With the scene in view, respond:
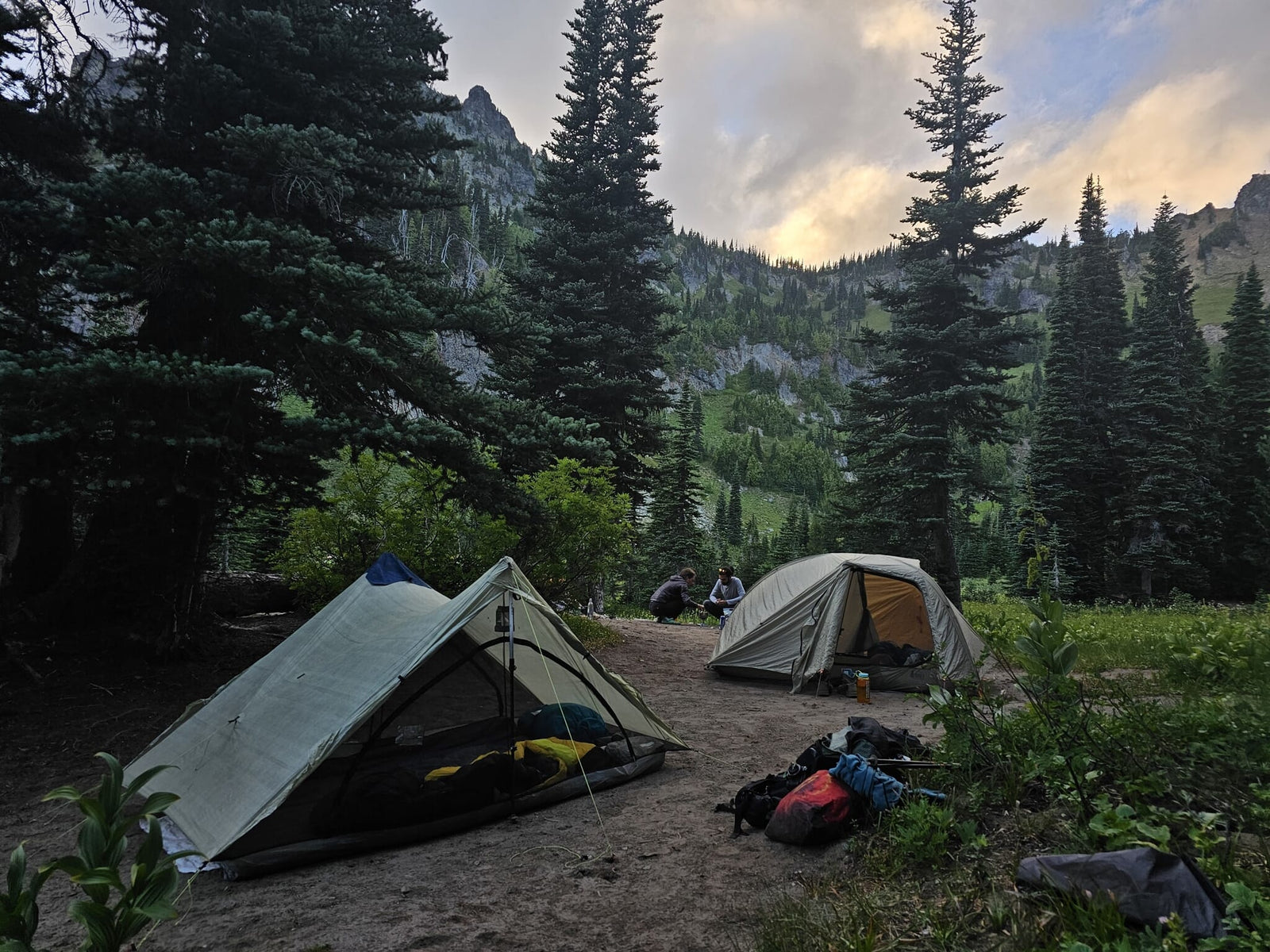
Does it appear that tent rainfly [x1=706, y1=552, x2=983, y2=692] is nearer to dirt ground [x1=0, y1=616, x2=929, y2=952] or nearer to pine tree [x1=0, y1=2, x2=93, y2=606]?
dirt ground [x1=0, y1=616, x2=929, y2=952]

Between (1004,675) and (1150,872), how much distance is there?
856 cm

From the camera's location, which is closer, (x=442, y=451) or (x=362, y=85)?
A: (x=442, y=451)

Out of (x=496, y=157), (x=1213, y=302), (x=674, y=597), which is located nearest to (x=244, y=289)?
(x=674, y=597)

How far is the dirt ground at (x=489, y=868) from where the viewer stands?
338cm

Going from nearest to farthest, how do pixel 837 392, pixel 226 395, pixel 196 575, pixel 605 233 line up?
1. pixel 226 395
2. pixel 196 575
3. pixel 605 233
4. pixel 837 392

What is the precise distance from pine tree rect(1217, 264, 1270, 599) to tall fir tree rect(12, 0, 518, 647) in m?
33.7

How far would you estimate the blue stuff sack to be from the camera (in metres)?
6.02

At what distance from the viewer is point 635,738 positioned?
20.9 feet

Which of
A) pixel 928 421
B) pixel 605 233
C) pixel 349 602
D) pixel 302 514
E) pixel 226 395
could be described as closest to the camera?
pixel 349 602

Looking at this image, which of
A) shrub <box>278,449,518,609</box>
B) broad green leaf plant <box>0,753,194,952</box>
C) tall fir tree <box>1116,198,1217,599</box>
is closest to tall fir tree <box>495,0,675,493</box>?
shrub <box>278,449,518,609</box>

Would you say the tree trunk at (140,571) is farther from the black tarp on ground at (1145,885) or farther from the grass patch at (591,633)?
the black tarp on ground at (1145,885)

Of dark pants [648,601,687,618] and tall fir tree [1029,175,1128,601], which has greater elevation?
tall fir tree [1029,175,1128,601]

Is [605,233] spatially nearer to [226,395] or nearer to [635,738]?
[226,395]

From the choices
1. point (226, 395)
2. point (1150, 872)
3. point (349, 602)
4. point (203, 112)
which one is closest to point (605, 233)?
point (203, 112)
